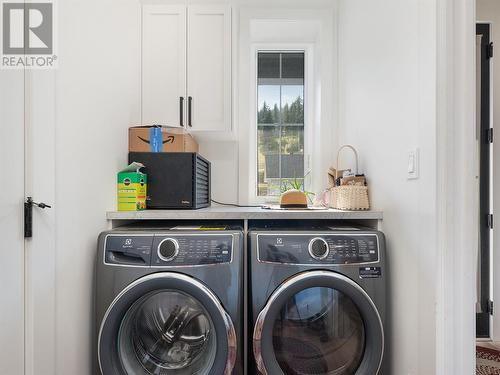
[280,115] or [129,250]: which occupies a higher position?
[280,115]

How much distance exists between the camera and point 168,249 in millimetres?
1299

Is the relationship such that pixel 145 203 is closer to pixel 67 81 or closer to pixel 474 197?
pixel 67 81

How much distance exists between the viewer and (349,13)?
1978 millimetres

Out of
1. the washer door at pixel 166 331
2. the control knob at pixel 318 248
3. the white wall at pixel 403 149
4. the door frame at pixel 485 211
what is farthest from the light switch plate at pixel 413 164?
the door frame at pixel 485 211

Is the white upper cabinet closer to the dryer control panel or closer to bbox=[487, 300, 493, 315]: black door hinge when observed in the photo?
the dryer control panel

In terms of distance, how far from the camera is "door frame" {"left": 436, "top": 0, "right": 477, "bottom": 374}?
101 cm

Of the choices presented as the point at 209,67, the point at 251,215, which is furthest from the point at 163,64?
the point at 251,215

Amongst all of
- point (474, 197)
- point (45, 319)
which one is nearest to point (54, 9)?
point (45, 319)

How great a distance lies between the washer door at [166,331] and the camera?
3.99 ft

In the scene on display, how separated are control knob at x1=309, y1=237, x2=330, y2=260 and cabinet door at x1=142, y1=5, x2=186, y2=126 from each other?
121cm

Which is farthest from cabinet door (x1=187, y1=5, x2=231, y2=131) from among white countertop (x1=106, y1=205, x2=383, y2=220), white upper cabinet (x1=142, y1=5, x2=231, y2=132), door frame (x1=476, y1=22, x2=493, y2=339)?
door frame (x1=476, y1=22, x2=493, y2=339)

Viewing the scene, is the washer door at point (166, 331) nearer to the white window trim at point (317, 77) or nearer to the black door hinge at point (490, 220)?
the white window trim at point (317, 77)

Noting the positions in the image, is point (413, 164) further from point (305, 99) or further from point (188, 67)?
point (188, 67)

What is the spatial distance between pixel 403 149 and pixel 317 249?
22.6 inches
